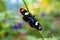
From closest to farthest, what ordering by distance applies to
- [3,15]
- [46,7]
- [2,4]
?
[3,15] < [2,4] < [46,7]

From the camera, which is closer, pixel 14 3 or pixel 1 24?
pixel 1 24

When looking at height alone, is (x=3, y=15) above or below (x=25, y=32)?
above

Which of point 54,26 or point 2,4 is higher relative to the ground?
point 2,4

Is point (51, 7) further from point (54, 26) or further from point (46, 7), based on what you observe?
point (54, 26)

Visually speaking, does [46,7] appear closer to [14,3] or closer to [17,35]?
[14,3]

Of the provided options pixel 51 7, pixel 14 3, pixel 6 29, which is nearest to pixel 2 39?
pixel 6 29

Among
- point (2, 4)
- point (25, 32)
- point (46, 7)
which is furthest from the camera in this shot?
point (46, 7)

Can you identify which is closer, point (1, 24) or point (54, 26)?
point (1, 24)

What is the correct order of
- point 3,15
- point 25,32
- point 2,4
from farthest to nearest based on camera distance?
point 2,4 < point 25,32 < point 3,15

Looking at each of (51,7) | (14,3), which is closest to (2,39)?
(14,3)
